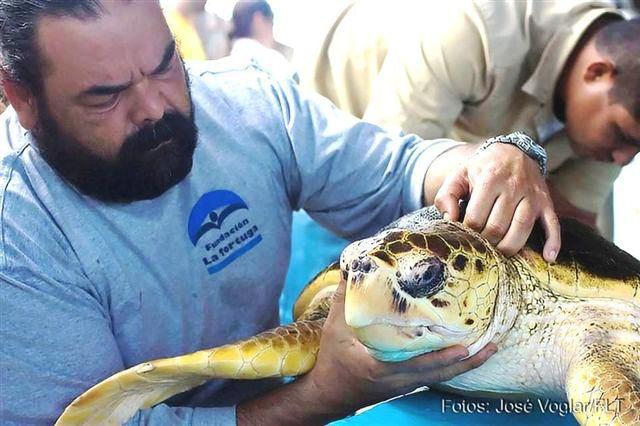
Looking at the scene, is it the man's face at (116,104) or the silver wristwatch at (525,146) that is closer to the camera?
the man's face at (116,104)

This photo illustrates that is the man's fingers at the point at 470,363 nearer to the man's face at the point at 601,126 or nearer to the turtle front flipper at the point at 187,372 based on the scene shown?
the turtle front flipper at the point at 187,372

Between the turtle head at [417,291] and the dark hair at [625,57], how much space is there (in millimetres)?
688

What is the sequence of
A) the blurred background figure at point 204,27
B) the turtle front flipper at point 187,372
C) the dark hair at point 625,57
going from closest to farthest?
the turtle front flipper at point 187,372 < the dark hair at point 625,57 < the blurred background figure at point 204,27

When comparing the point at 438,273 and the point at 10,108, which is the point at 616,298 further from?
the point at 10,108

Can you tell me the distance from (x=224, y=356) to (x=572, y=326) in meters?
0.32

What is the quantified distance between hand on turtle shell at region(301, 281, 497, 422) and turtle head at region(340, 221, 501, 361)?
16 mm

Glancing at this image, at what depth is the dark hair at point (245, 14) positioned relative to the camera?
2.49m

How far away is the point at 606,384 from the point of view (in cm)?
51

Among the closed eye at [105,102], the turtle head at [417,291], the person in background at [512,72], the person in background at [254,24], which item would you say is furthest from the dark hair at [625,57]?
the person in background at [254,24]

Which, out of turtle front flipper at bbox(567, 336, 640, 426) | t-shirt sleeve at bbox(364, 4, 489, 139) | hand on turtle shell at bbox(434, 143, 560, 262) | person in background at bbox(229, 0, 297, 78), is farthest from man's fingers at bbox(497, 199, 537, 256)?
person in background at bbox(229, 0, 297, 78)

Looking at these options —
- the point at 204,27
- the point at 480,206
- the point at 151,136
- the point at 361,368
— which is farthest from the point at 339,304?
the point at 204,27

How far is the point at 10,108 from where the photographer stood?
692 millimetres

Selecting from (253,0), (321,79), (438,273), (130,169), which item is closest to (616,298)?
(438,273)

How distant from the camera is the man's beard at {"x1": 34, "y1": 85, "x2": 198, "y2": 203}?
66 centimetres
